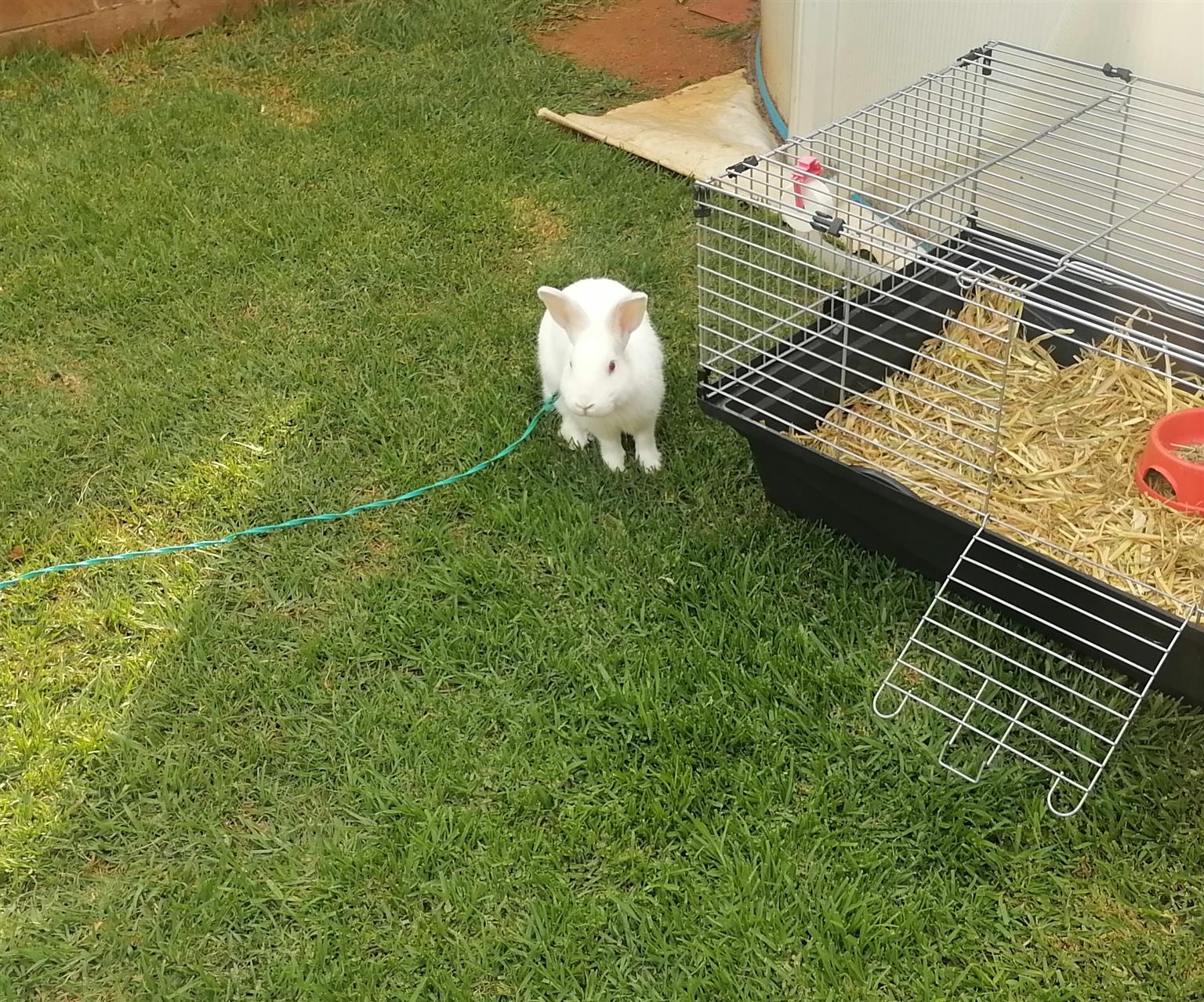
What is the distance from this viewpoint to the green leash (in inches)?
110

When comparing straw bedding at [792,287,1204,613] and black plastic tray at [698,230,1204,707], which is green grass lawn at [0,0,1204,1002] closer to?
black plastic tray at [698,230,1204,707]

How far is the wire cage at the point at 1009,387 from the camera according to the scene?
224 cm

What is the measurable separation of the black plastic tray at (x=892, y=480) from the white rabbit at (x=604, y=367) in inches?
7.3

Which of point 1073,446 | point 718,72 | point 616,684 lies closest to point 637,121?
point 718,72

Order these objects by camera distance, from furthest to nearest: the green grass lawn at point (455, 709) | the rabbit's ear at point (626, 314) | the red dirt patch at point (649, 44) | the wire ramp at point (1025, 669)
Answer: the red dirt patch at point (649, 44), the rabbit's ear at point (626, 314), the wire ramp at point (1025, 669), the green grass lawn at point (455, 709)

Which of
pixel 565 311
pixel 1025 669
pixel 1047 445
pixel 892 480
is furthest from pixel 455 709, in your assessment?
pixel 1047 445

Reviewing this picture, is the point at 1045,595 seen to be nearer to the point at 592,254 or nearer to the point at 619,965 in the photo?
the point at 619,965

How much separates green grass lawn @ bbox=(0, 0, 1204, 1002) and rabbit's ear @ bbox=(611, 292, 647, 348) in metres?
0.42

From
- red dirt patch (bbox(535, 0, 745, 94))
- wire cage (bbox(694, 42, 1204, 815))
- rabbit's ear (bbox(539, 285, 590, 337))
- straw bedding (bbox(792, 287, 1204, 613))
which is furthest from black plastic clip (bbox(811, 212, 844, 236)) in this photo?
red dirt patch (bbox(535, 0, 745, 94))

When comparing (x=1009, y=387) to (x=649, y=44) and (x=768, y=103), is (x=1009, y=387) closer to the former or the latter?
(x=768, y=103)

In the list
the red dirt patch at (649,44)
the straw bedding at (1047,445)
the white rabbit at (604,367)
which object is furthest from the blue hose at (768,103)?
the white rabbit at (604,367)

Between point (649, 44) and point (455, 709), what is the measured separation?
425 centimetres

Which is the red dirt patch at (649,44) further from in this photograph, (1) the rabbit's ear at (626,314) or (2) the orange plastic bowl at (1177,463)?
(2) the orange plastic bowl at (1177,463)

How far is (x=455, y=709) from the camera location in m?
2.39
